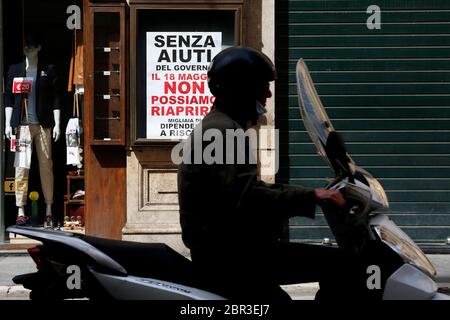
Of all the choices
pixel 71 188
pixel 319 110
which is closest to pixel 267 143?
pixel 71 188

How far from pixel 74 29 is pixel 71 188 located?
6.25 ft

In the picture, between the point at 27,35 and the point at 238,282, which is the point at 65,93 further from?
the point at 238,282

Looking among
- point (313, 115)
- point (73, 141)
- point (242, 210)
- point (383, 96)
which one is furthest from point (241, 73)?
point (73, 141)

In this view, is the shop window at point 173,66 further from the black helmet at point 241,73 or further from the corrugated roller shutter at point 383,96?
the black helmet at point 241,73

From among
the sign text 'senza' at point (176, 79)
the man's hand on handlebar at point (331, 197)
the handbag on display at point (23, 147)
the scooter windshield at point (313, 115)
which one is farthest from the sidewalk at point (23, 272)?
the man's hand on handlebar at point (331, 197)

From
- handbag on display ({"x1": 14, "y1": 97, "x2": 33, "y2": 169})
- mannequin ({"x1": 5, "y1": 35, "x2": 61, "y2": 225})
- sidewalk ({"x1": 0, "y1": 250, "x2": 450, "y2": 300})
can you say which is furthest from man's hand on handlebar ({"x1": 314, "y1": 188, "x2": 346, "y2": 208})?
handbag on display ({"x1": 14, "y1": 97, "x2": 33, "y2": 169})

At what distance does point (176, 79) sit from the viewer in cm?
1033

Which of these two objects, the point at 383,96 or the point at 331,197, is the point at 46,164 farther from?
the point at 331,197

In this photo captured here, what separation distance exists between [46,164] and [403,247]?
7763mm

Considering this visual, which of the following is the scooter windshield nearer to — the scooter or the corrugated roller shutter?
the scooter

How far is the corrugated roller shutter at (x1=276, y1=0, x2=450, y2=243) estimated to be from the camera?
10688 millimetres

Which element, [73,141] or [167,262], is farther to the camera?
[73,141]

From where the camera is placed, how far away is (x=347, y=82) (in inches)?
423

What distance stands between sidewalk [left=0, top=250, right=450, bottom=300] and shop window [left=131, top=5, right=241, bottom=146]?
6.11ft
